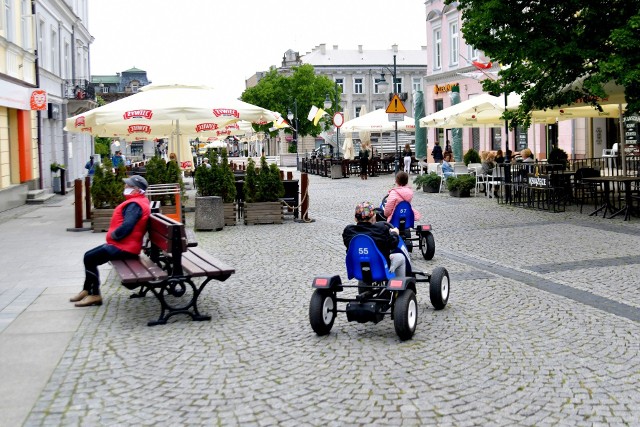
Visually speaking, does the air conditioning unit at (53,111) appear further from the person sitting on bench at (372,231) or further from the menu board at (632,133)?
the person sitting on bench at (372,231)

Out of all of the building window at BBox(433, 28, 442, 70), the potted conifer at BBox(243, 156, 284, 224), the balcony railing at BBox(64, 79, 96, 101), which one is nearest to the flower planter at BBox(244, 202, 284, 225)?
the potted conifer at BBox(243, 156, 284, 224)

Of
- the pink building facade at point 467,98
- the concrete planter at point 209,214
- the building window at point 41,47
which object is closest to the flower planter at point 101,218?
the concrete planter at point 209,214

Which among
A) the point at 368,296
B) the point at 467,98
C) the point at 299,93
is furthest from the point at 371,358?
the point at 299,93

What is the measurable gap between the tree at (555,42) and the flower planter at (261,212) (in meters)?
5.45

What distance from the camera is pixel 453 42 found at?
139 ft

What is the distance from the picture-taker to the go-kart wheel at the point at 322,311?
6.92 meters

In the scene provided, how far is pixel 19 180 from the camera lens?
25375 mm

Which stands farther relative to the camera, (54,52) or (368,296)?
(54,52)

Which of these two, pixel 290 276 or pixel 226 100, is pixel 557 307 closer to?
pixel 290 276

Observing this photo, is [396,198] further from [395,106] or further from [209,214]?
[395,106]

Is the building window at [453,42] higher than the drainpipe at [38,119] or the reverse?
higher

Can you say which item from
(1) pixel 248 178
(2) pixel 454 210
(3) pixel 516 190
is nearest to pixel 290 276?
(1) pixel 248 178

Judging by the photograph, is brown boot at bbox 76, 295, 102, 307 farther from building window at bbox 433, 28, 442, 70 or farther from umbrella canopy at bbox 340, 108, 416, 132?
building window at bbox 433, 28, 442, 70

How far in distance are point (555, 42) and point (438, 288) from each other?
31.2ft
